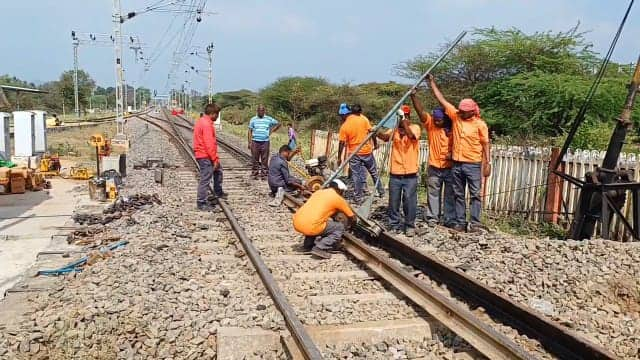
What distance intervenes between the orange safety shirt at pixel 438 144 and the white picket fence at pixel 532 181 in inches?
36.1

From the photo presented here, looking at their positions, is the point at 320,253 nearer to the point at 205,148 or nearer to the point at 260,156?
the point at 205,148

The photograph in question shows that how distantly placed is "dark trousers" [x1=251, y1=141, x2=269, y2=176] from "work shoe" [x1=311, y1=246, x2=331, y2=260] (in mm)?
7562

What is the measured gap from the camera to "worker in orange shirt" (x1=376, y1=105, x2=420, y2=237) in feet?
28.2

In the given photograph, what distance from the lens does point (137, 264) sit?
6688 mm

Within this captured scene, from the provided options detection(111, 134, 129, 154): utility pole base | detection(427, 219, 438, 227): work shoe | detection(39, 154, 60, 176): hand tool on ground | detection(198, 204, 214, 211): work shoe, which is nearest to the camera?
detection(427, 219, 438, 227): work shoe

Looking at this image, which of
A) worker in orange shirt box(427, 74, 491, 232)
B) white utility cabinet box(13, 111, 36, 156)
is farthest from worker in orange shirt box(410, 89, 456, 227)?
white utility cabinet box(13, 111, 36, 156)

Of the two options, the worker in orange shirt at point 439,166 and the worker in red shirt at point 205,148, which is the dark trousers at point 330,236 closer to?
the worker in orange shirt at point 439,166

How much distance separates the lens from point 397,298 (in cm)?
586

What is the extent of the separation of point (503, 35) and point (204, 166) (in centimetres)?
1354

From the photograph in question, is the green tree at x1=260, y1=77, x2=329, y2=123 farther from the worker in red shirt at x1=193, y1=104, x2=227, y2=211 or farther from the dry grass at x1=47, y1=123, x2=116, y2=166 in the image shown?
the worker in red shirt at x1=193, y1=104, x2=227, y2=211

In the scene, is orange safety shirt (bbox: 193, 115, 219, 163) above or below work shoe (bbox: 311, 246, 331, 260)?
above

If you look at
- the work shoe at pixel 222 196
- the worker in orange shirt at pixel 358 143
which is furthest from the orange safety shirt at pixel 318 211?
the work shoe at pixel 222 196

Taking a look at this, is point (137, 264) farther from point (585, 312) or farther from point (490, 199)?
point (490, 199)

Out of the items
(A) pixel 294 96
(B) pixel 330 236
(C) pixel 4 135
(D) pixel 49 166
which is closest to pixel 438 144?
(B) pixel 330 236
